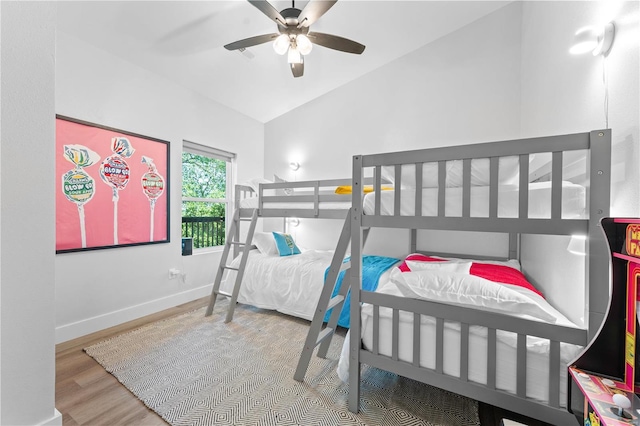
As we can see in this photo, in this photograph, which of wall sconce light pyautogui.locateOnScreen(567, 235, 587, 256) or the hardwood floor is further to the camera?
the hardwood floor

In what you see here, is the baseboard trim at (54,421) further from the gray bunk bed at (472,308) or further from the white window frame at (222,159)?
the white window frame at (222,159)

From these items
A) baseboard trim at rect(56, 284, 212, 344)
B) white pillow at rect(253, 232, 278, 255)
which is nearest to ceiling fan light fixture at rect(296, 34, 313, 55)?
white pillow at rect(253, 232, 278, 255)

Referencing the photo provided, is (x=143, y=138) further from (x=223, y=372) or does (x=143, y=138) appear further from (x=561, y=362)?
(x=561, y=362)

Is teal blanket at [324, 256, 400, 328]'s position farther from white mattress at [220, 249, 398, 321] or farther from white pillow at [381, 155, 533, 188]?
white pillow at [381, 155, 533, 188]

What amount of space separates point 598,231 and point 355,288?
1116 millimetres

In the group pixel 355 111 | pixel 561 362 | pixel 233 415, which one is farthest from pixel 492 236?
pixel 233 415

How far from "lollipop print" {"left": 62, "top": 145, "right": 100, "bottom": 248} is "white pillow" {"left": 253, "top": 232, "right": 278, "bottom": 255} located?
68.9 inches

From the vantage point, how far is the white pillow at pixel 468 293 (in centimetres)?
127

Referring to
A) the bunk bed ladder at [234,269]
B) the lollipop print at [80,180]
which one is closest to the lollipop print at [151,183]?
the lollipop print at [80,180]

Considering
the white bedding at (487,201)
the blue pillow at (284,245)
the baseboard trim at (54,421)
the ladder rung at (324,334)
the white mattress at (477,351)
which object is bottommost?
the baseboard trim at (54,421)

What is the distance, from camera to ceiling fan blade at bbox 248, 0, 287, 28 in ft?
5.54

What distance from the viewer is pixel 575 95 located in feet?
5.30

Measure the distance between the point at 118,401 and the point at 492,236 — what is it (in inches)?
142

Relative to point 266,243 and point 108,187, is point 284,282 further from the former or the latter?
point 108,187
